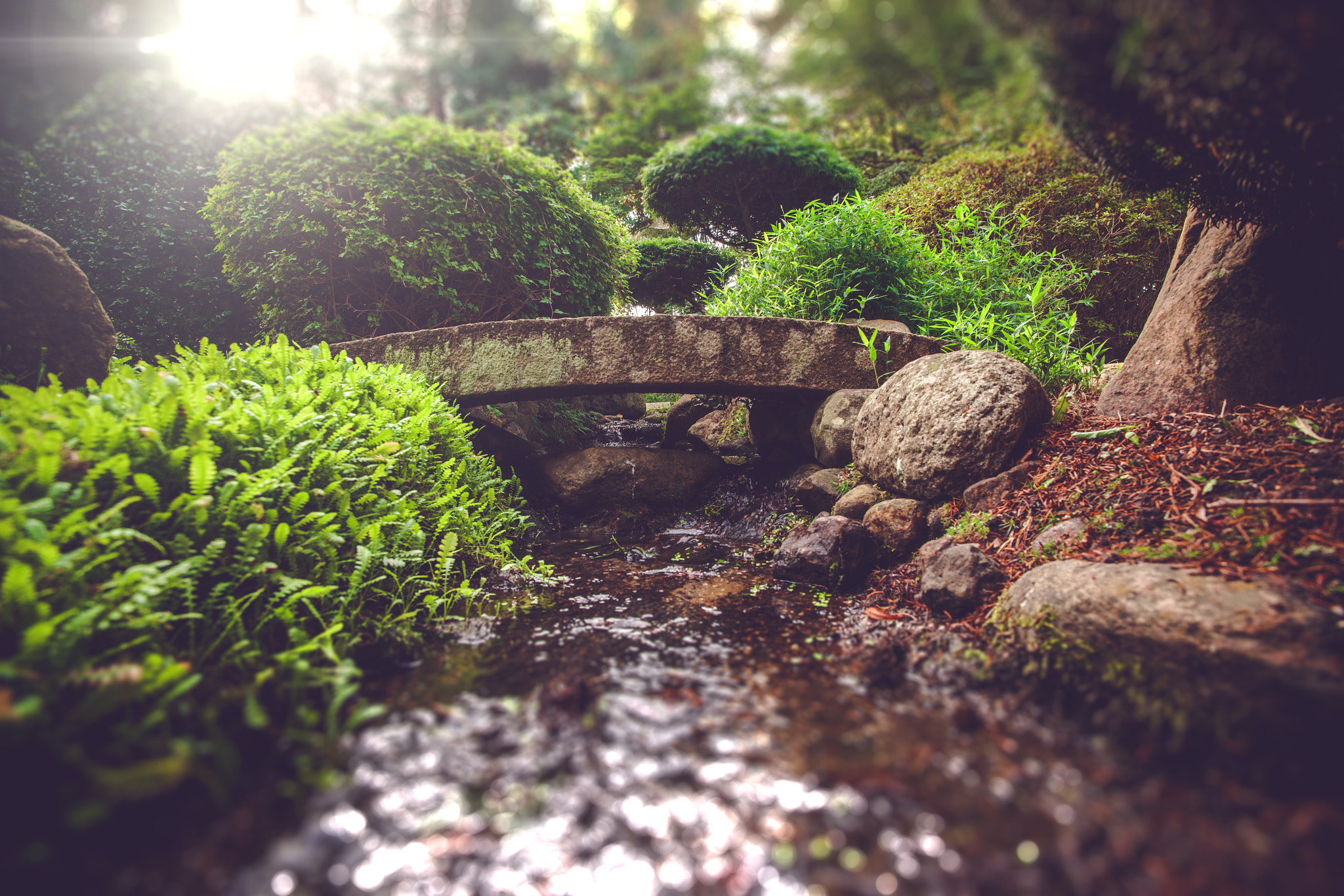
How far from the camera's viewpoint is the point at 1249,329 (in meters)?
2.66

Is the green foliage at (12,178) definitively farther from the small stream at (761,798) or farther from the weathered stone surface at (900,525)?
the weathered stone surface at (900,525)

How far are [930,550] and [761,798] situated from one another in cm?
192

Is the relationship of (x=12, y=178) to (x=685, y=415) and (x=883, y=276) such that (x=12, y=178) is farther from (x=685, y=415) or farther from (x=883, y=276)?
(x=883, y=276)

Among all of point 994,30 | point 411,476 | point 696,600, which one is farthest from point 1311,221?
point 411,476

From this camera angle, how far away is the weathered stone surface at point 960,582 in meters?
2.22

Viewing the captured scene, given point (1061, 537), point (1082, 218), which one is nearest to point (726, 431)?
point (1061, 537)

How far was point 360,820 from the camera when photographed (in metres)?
1.11

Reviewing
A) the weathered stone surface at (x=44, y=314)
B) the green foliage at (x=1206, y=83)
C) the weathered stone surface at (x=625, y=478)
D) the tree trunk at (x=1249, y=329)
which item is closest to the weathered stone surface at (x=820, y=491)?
the weathered stone surface at (x=625, y=478)

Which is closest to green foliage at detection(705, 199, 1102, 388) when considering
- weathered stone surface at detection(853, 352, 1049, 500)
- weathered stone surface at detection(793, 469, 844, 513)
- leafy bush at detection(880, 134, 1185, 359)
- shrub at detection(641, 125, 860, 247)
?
weathered stone surface at detection(853, 352, 1049, 500)

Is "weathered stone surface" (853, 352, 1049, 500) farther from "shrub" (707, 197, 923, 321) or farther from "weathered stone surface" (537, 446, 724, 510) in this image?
"weathered stone surface" (537, 446, 724, 510)

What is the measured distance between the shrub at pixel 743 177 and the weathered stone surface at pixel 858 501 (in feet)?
14.9

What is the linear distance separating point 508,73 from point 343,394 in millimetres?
7431

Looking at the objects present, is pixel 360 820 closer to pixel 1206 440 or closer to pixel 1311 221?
pixel 1206 440

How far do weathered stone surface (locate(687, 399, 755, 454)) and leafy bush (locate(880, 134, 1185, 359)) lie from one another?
3354 mm
